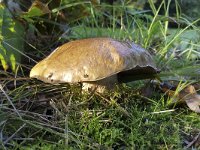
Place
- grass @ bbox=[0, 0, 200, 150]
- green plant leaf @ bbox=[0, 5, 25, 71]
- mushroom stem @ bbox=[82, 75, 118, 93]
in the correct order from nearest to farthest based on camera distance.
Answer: grass @ bbox=[0, 0, 200, 150] → mushroom stem @ bbox=[82, 75, 118, 93] → green plant leaf @ bbox=[0, 5, 25, 71]

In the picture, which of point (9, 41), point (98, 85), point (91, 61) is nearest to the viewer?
point (91, 61)

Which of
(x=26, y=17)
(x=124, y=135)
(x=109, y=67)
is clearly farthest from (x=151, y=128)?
(x=26, y=17)

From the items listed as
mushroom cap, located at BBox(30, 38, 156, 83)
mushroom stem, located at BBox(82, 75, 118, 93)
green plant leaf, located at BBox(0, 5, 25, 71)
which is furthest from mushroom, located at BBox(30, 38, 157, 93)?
green plant leaf, located at BBox(0, 5, 25, 71)

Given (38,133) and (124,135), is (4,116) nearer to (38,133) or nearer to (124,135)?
(38,133)

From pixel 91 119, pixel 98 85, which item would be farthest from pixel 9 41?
pixel 91 119

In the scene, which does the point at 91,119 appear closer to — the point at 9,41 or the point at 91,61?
the point at 91,61

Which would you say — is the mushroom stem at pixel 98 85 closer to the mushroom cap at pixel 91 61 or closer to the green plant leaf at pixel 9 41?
the mushroom cap at pixel 91 61

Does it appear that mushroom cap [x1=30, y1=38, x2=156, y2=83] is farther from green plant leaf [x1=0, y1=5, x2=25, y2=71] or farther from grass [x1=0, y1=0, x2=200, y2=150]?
green plant leaf [x1=0, y1=5, x2=25, y2=71]

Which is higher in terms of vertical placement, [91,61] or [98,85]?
[91,61]
